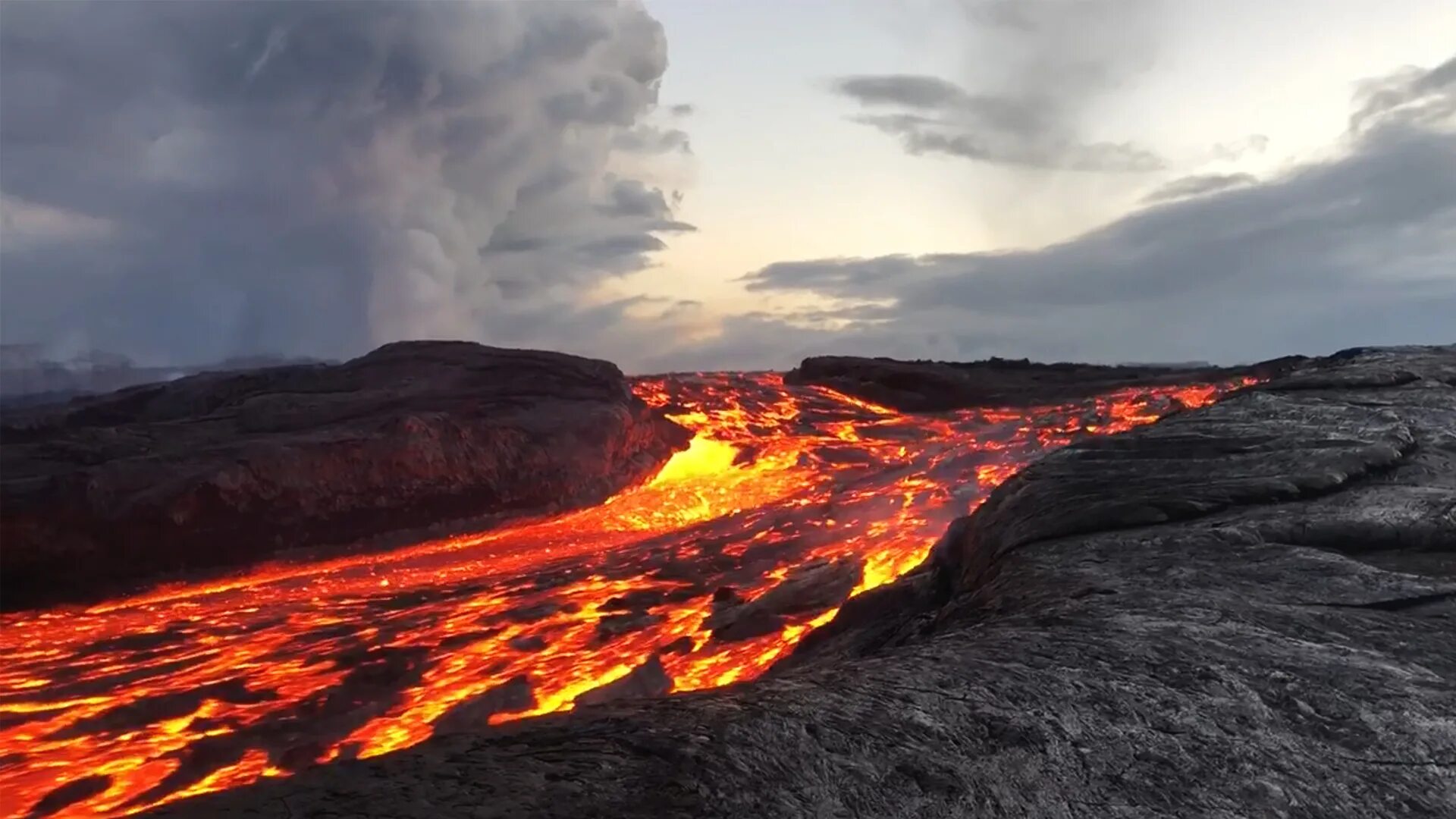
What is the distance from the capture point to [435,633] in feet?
35.6

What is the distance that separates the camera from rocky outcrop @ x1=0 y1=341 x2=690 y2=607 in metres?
13.2

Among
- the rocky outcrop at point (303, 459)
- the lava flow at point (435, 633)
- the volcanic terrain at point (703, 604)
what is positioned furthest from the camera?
the rocky outcrop at point (303, 459)

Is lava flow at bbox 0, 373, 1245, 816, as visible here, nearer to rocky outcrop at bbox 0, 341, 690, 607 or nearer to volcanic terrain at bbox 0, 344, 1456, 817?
volcanic terrain at bbox 0, 344, 1456, 817

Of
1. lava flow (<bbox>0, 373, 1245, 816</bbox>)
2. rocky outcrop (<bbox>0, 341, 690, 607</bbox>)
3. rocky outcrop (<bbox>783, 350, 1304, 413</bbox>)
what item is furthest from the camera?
rocky outcrop (<bbox>783, 350, 1304, 413</bbox>)

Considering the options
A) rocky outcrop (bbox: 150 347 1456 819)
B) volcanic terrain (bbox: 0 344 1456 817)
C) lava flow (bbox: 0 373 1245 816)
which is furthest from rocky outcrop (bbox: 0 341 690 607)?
rocky outcrop (bbox: 150 347 1456 819)

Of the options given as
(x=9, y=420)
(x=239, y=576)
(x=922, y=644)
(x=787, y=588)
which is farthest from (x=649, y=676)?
(x=9, y=420)

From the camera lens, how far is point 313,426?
1677 centimetres

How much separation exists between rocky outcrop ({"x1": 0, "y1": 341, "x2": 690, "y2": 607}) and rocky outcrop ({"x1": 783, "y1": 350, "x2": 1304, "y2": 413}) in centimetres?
1110

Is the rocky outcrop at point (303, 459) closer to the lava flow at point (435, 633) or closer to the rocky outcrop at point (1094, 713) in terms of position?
the lava flow at point (435, 633)

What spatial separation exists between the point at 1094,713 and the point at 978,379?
96.3 ft

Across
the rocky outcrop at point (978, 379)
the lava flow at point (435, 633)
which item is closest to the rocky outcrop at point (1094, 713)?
the lava flow at point (435, 633)

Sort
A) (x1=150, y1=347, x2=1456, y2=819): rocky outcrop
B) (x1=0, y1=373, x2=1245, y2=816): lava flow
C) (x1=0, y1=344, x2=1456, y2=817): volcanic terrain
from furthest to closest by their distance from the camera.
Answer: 1. (x1=0, y1=373, x2=1245, y2=816): lava flow
2. (x1=0, y1=344, x2=1456, y2=817): volcanic terrain
3. (x1=150, y1=347, x2=1456, y2=819): rocky outcrop

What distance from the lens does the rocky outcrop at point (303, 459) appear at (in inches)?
521

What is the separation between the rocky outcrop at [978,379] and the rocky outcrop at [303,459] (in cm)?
1110
